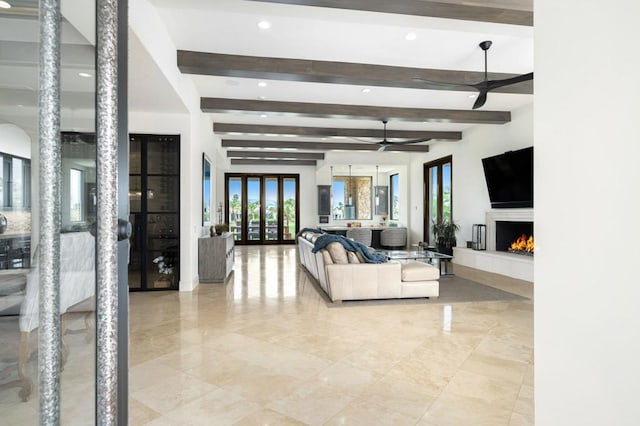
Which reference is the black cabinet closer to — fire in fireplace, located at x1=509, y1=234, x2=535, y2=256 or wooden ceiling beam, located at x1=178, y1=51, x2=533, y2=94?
wooden ceiling beam, located at x1=178, y1=51, x2=533, y2=94

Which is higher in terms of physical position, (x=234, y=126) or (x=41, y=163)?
(x=234, y=126)

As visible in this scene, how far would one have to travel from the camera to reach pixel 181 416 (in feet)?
6.82

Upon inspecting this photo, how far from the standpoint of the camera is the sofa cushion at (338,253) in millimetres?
4871

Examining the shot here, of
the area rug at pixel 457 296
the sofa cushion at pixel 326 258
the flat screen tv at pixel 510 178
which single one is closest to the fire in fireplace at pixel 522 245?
the flat screen tv at pixel 510 178

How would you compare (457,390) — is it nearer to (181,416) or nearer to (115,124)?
(181,416)

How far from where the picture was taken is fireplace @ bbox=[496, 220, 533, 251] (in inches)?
283

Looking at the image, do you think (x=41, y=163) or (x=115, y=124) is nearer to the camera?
(x=41, y=163)

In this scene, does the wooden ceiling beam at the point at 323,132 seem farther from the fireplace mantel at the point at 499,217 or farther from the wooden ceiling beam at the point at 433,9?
the wooden ceiling beam at the point at 433,9

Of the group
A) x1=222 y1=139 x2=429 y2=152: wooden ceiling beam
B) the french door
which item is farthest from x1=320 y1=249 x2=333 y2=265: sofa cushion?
the french door

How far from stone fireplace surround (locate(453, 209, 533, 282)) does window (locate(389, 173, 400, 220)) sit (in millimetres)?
4677

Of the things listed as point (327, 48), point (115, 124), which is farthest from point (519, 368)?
point (327, 48)
